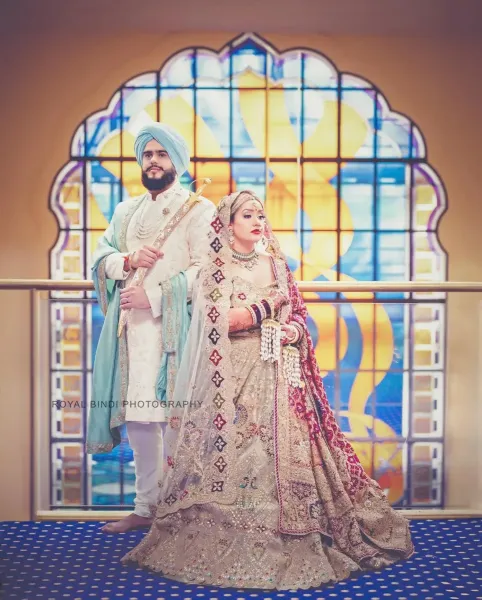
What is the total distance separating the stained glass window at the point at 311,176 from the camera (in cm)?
537

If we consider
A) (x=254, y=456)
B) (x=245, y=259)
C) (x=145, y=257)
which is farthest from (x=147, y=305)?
(x=254, y=456)

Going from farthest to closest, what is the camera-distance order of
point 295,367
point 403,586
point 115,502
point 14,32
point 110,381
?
point 14,32
point 115,502
point 110,381
point 295,367
point 403,586

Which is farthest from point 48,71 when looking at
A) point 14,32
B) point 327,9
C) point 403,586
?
point 403,586

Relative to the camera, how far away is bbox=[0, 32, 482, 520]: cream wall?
528 cm

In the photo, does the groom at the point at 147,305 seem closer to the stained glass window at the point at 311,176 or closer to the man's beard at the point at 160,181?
the man's beard at the point at 160,181

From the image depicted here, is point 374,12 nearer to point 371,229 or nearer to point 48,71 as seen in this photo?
point 371,229

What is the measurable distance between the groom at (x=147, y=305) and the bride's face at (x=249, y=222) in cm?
39

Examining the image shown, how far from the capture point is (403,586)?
3639 millimetres

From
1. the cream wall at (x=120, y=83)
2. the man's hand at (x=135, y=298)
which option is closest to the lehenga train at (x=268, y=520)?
the man's hand at (x=135, y=298)

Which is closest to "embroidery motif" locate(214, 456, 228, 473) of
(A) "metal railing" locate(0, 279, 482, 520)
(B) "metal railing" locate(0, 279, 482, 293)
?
(A) "metal railing" locate(0, 279, 482, 520)

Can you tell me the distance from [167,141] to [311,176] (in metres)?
1.47

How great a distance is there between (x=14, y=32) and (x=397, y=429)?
307cm

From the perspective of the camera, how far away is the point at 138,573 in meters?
3.78

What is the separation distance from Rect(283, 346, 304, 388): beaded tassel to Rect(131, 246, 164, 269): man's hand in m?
0.75
